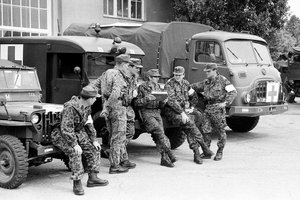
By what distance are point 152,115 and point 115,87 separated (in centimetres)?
93

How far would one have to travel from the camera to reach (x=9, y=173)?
640 centimetres

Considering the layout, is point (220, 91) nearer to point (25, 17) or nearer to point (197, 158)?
point (197, 158)

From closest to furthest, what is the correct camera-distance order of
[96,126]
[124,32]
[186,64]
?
[96,126] < [186,64] < [124,32]

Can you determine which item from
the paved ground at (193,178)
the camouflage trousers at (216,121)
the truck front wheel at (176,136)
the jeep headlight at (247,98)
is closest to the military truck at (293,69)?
the jeep headlight at (247,98)

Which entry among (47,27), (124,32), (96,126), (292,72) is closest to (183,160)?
(96,126)

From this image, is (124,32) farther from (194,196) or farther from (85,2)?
(194,196)

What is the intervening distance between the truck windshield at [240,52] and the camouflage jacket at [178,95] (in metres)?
2.38

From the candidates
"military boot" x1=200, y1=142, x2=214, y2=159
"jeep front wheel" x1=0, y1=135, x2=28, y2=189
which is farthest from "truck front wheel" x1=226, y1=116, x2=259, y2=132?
"jeep front wheel" x1=0, y1=135, x2=28, y2=189

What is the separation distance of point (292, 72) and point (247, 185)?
1360 cm

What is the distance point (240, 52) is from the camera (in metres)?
10.7

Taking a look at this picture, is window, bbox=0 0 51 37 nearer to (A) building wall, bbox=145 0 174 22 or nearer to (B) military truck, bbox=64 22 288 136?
(B) military truck, bbox=64 22 288 136

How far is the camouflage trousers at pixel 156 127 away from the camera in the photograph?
7754mm

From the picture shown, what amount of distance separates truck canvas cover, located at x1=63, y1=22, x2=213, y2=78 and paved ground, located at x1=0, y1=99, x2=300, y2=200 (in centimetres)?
213

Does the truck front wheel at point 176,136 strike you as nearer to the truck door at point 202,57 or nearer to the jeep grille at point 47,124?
the truck door at point 202,57
